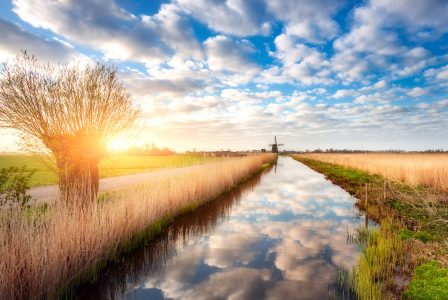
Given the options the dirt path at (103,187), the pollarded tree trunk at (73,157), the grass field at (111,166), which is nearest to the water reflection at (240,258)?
the dirt path at (103,187)

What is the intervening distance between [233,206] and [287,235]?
548cm

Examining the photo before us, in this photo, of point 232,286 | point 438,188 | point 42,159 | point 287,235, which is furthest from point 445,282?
point 438,188

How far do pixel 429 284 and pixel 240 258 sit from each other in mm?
4349

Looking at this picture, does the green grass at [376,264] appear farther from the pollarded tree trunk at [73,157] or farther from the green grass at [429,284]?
the pollarded tree trunk at [73,157]

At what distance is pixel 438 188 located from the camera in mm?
15758

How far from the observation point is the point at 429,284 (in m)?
5.55

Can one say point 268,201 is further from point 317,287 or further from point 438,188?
point 317,287

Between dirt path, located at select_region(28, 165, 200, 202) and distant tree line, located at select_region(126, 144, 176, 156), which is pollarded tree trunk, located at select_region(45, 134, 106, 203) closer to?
dirt path, located at select_region(28, 165, 200, 202)

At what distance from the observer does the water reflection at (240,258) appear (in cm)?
608

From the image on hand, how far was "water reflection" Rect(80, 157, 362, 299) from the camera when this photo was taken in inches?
239

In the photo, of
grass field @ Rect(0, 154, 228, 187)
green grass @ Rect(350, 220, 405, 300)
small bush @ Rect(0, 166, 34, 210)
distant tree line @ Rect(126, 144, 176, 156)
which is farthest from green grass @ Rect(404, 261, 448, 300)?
distant tree line @ Rect(126, 144, 176, 156)

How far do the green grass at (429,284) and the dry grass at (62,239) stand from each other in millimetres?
6527

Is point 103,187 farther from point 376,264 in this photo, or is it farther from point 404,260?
point 404,260

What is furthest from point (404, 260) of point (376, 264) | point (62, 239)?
point (62, 239)
